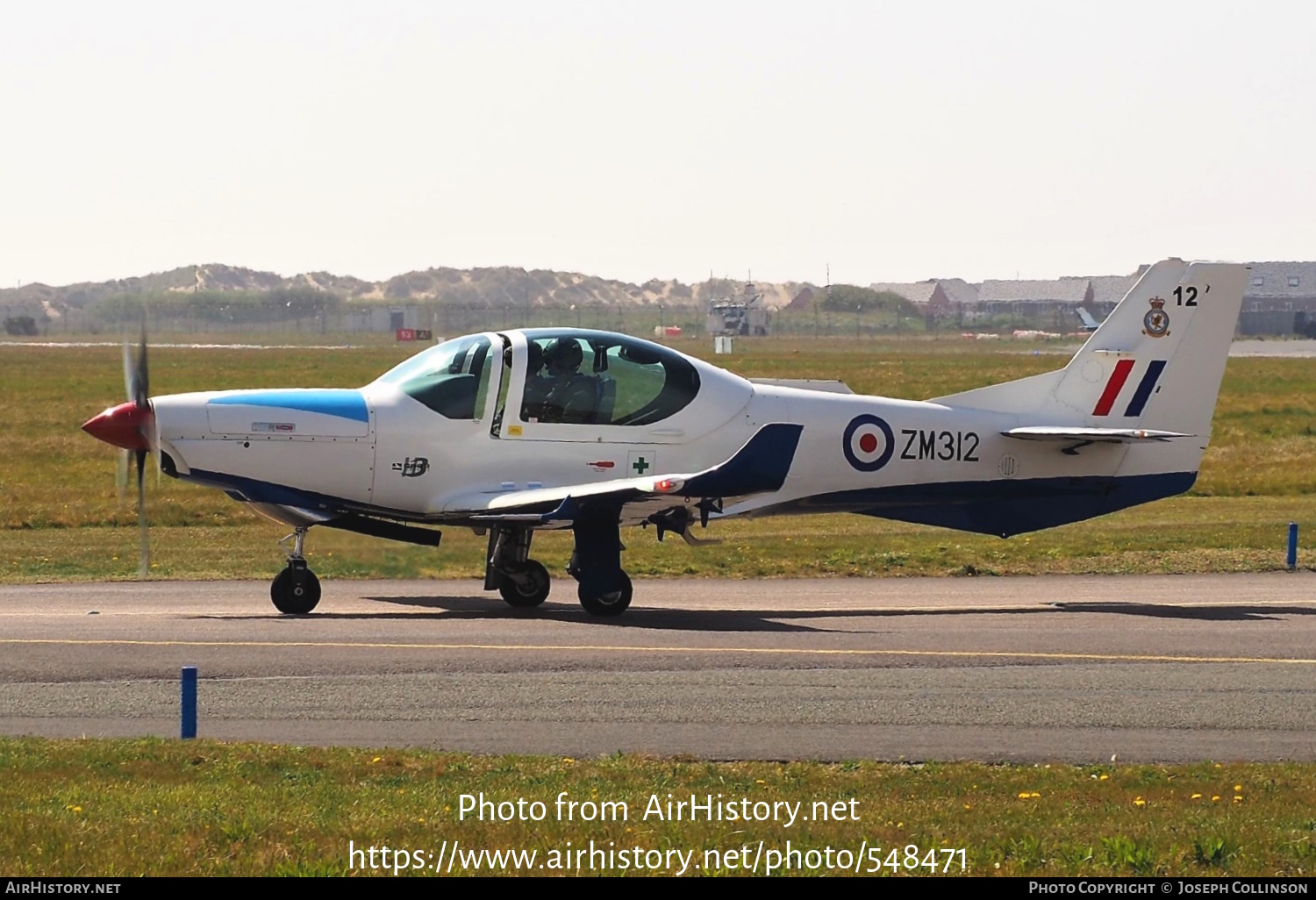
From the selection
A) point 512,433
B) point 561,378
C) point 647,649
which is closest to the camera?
point 647,649

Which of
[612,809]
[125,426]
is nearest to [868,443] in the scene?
[125,426]

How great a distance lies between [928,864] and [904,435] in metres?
11.1

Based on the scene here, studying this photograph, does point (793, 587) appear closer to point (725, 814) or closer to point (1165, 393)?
point (1165, 393)

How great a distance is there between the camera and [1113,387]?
19.6 meters

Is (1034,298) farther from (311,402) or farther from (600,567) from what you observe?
(311,402)

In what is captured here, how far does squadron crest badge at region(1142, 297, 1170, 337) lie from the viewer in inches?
770

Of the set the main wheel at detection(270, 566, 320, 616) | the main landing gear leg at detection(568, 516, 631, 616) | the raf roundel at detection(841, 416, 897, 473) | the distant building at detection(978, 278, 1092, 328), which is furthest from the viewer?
the distant building at detection(978, 278, 1092, 328)

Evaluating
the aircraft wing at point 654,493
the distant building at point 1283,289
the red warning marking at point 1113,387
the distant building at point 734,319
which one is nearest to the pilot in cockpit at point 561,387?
the aircraft wing at point 654,493

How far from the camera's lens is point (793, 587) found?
794 inches

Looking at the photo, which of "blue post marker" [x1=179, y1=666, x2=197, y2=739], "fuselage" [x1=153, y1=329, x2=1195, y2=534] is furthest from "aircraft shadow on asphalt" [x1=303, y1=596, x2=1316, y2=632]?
"blue post marker" [x1=179, y1=666, x2=197, y2=739]

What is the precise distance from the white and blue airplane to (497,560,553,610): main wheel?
0.02 metres

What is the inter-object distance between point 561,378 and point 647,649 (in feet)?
12.0

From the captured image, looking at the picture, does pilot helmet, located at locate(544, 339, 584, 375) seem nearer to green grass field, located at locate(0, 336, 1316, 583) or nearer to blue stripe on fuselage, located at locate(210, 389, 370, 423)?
blue stripe on fuselage, located at locate(210, 389, 370, 423)

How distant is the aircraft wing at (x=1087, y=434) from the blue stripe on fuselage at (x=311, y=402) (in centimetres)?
713
